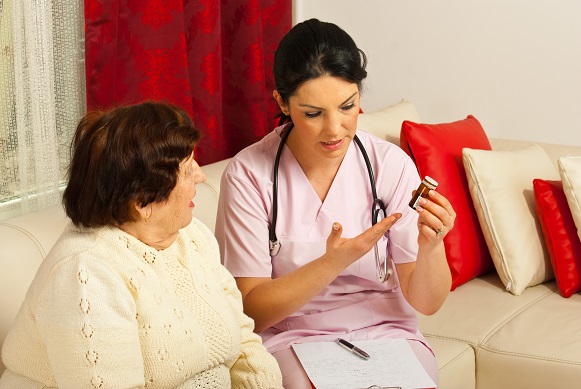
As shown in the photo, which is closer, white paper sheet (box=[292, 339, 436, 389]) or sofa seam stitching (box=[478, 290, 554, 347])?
white paper sheet (box=[292, 339, 436, 389])

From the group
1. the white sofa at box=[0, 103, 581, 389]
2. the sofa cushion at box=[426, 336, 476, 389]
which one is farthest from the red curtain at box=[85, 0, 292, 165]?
the sofa cushion at box=[426, 336, 476, 389]

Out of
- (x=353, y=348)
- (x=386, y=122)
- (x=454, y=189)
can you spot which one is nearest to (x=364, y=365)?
(x=353, y=348)

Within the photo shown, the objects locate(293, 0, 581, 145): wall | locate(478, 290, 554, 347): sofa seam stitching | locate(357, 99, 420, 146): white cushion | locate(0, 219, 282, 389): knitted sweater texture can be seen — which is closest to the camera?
locate(0, 219, 282, 389): knitted sweater texture

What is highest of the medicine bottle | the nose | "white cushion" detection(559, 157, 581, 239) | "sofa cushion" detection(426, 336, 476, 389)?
the nose

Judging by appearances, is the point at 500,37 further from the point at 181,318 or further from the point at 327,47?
the point at 181,318

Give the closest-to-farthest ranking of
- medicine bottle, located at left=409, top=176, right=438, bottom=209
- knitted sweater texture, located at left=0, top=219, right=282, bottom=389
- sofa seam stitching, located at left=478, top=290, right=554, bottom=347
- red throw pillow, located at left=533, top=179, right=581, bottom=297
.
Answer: knitted sweater texture, located at left=0, top=219, right=282, bottom=389
medicine bottle, located at left=409, top=176, right=438, bottom=209
sofa seam stitching, located at left=478, top=290, right=554, bottom=347
red throw pillow, located at left=533, top=179, right=581, bottom=297

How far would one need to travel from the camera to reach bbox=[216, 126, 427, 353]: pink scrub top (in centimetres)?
204

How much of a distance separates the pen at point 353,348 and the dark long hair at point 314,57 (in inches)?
22.1

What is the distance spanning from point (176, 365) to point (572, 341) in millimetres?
1208

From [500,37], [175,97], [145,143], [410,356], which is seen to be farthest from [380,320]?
[500,37]

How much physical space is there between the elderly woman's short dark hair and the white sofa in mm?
400

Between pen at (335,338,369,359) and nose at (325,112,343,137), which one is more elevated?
nose at (325,112,343,137)

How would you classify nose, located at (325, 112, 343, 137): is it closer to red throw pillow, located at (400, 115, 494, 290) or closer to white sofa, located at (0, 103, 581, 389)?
white sofa, located at (0, 103, 581, 389)

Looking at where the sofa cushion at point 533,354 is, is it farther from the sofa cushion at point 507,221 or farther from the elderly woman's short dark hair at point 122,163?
the elderly woman's short dark hair at point 122,163
